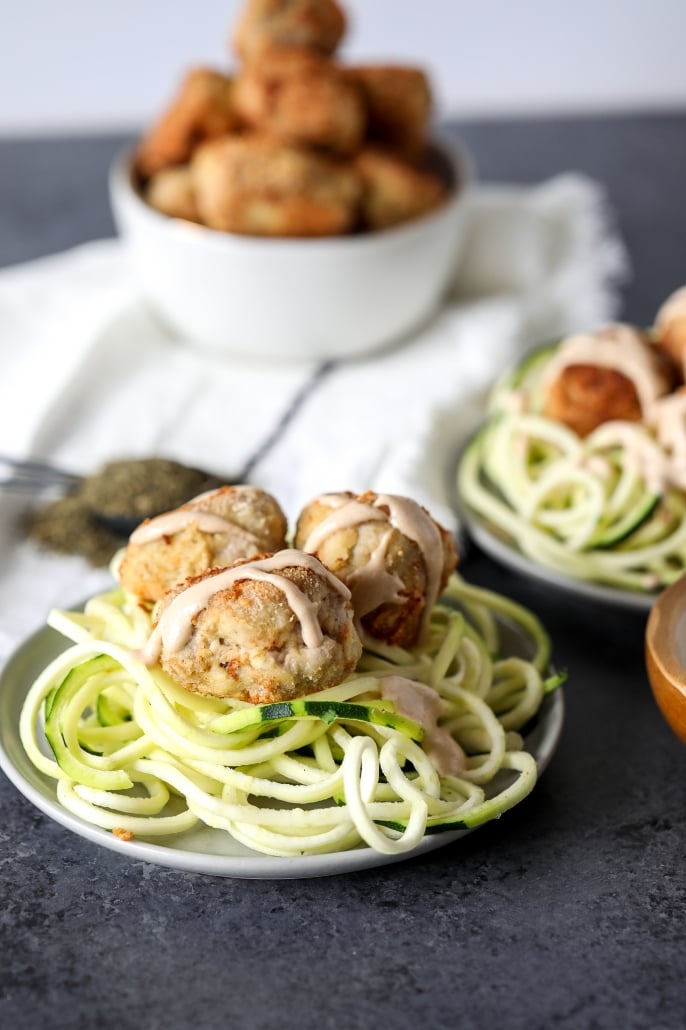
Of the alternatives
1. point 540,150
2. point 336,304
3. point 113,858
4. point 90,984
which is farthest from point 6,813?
point 540,150

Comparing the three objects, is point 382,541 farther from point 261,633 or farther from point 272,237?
point 272,237

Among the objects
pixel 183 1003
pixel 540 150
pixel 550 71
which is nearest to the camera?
pixel 183 1003

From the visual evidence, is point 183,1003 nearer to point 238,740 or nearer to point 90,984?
point 90,984

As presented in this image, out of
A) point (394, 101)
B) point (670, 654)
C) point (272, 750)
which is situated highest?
point (394, 101)

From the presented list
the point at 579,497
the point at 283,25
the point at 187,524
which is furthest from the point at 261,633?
the point at 283,25

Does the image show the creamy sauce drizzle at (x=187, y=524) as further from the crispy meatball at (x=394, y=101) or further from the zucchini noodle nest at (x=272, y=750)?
the crispy meatball at (x=394, y=101)
